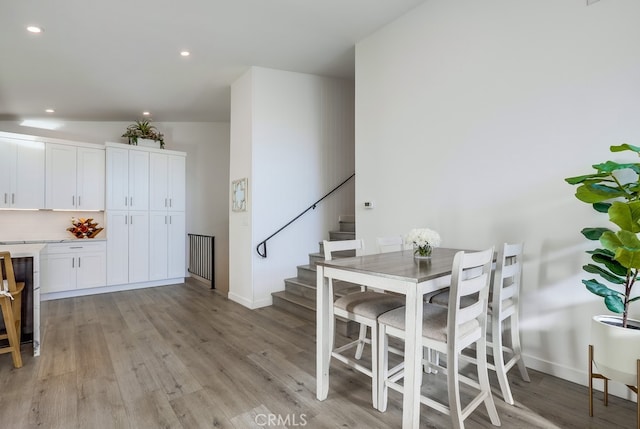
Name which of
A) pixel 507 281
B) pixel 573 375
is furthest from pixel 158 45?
pixel 573 375

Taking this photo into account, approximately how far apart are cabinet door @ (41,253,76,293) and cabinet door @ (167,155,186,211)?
163 centimetres

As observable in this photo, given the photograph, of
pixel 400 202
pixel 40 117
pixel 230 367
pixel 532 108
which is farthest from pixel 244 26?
pixel 40 117

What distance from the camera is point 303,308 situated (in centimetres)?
381

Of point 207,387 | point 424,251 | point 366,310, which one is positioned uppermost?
point 424,251

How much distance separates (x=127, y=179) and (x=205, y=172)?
5.53 feet

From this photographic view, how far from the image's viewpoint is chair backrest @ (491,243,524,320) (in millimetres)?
2023

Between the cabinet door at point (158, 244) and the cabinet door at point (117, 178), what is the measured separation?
494 millimetres

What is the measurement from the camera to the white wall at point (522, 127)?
2098 mm

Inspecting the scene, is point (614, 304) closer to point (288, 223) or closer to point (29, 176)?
point (288, 223)

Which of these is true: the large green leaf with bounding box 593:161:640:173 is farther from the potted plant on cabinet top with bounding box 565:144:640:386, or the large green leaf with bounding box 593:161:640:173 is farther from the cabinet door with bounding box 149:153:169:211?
the cabinet door with bounding box 149:153:169:211

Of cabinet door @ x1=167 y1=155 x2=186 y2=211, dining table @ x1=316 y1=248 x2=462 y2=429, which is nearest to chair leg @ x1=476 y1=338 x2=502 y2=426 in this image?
dining table @ x1=316 y1=248 x2=462 y2=429

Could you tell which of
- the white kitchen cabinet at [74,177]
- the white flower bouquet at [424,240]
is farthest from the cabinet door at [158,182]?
the white flower bouquet at [424,240]

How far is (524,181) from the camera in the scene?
2.41m

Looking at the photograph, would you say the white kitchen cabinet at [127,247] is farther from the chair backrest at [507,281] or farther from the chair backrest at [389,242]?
the chair backrest at [507,281]
